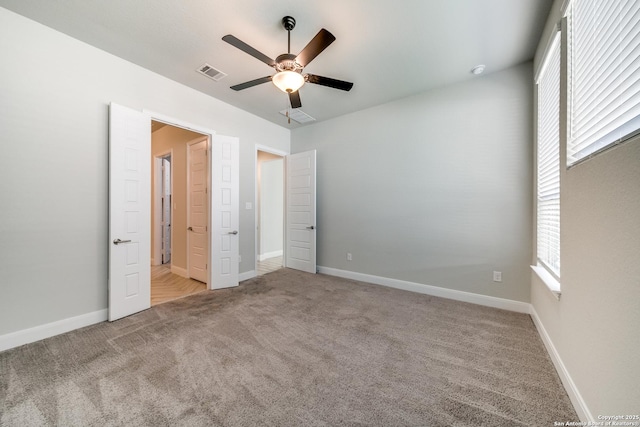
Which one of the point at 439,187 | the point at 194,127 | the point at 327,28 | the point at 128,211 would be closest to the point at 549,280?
the point at 439,187

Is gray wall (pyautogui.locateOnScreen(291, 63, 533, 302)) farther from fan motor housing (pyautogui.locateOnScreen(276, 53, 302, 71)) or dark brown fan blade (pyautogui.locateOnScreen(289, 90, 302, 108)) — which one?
fan motor housing (pyautogui.locateOnScreen(276, 53, 302, 71))

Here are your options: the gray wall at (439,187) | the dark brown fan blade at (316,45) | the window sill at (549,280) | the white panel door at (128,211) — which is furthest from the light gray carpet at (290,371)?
the dark brown fan blade at (316,45)

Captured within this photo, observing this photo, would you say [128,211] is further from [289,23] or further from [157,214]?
[157,214]

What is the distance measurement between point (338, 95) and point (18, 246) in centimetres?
395

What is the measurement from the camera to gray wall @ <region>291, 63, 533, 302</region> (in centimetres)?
286

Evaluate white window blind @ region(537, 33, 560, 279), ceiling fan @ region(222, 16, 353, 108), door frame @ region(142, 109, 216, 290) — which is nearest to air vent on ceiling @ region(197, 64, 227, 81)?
door frame @ region(142, 109, 216, 290)

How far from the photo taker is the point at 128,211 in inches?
107

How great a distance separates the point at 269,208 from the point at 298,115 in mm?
2722

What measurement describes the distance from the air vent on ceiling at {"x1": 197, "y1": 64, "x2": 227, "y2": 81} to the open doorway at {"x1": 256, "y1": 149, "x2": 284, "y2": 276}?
258cm

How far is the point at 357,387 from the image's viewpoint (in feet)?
5.32

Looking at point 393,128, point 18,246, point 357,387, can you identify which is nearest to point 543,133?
point 393,128

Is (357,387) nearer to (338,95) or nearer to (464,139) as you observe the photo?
(464,139)

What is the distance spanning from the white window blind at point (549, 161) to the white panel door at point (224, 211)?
3.91m

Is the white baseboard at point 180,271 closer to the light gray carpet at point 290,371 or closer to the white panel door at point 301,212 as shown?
the light gray carpet at point 290,371
